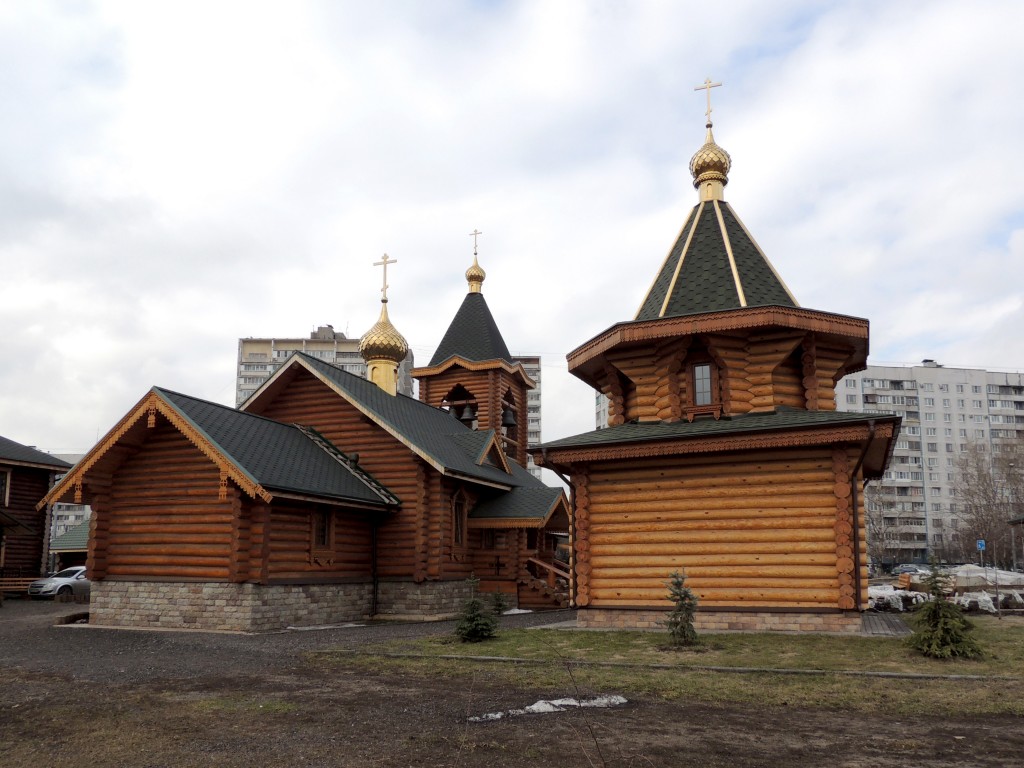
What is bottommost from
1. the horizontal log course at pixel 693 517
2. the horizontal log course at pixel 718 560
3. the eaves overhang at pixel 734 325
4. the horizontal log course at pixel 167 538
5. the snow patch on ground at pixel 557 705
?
the snow patch on ground at pixel 557 705

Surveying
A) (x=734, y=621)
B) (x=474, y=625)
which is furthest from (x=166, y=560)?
(x=734, y=621)

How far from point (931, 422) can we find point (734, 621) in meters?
83.4

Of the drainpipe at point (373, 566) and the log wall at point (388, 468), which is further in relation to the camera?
the log wall at point (388, 468)

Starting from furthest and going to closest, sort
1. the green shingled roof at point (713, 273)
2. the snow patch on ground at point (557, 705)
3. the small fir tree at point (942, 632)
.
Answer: the green shingled roof at point (713, 273) < the small fir tree at point (942, 632) < the snow patch on ground at point (557, 705)

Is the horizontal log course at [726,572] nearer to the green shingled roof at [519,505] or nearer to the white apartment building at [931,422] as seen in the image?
the green shingled roof at [519,505]

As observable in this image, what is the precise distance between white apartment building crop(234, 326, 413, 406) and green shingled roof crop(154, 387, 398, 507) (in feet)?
263

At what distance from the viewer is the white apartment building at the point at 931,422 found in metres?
85.8

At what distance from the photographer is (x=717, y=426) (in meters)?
16.1

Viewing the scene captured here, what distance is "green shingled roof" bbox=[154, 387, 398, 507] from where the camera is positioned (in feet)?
58.9

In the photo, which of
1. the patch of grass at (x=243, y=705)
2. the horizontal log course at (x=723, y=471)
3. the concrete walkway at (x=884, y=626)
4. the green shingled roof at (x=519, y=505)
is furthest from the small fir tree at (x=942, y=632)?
the green shingled roof at (x=519, y=505)

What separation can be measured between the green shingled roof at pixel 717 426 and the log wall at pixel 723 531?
0.63 meters

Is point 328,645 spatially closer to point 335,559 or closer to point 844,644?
point 335,559

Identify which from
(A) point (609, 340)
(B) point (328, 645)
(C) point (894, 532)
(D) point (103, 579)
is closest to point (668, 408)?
(A) point (609, 340)

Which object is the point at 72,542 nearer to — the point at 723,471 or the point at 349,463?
the point at 349,463
